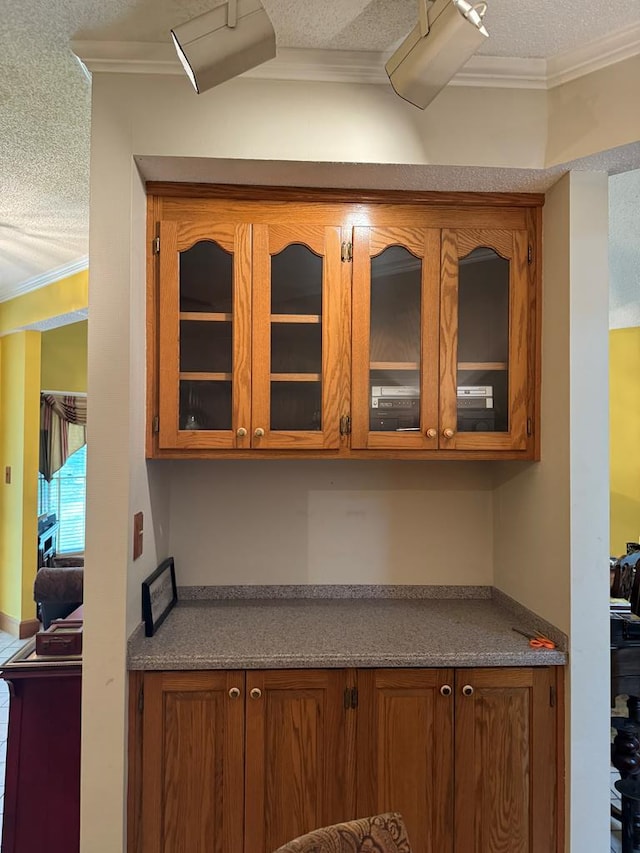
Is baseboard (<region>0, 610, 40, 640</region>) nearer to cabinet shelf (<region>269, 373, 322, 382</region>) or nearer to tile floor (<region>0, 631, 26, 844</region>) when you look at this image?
tile floor (<region>0, 631, 26, 844</region>)

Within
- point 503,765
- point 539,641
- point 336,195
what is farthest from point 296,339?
point 503,765

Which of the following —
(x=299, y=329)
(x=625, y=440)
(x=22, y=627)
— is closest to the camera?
(x=299, y=329)

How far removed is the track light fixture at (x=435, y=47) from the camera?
1.24 metres

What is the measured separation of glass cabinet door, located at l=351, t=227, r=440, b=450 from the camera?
1.90m

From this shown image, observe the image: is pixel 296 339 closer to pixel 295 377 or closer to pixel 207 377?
pixel 295 377

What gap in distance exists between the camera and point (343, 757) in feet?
5.60

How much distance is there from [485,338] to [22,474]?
4146 millimetres

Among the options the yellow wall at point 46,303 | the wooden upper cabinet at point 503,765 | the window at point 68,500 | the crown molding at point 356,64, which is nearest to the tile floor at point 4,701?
the window at point 68,500

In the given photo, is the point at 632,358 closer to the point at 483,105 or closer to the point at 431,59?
the point at 483,105

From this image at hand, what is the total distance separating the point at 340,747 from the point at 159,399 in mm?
1225

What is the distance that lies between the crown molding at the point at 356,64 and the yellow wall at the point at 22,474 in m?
3.54

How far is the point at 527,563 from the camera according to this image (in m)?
2.01

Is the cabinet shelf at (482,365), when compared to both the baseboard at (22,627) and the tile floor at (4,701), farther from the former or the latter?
the baseboard at (22,627)

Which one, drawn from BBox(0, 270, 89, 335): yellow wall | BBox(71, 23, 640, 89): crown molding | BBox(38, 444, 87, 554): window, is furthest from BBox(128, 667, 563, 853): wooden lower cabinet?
BBox(38, 444, 87, 554): window
